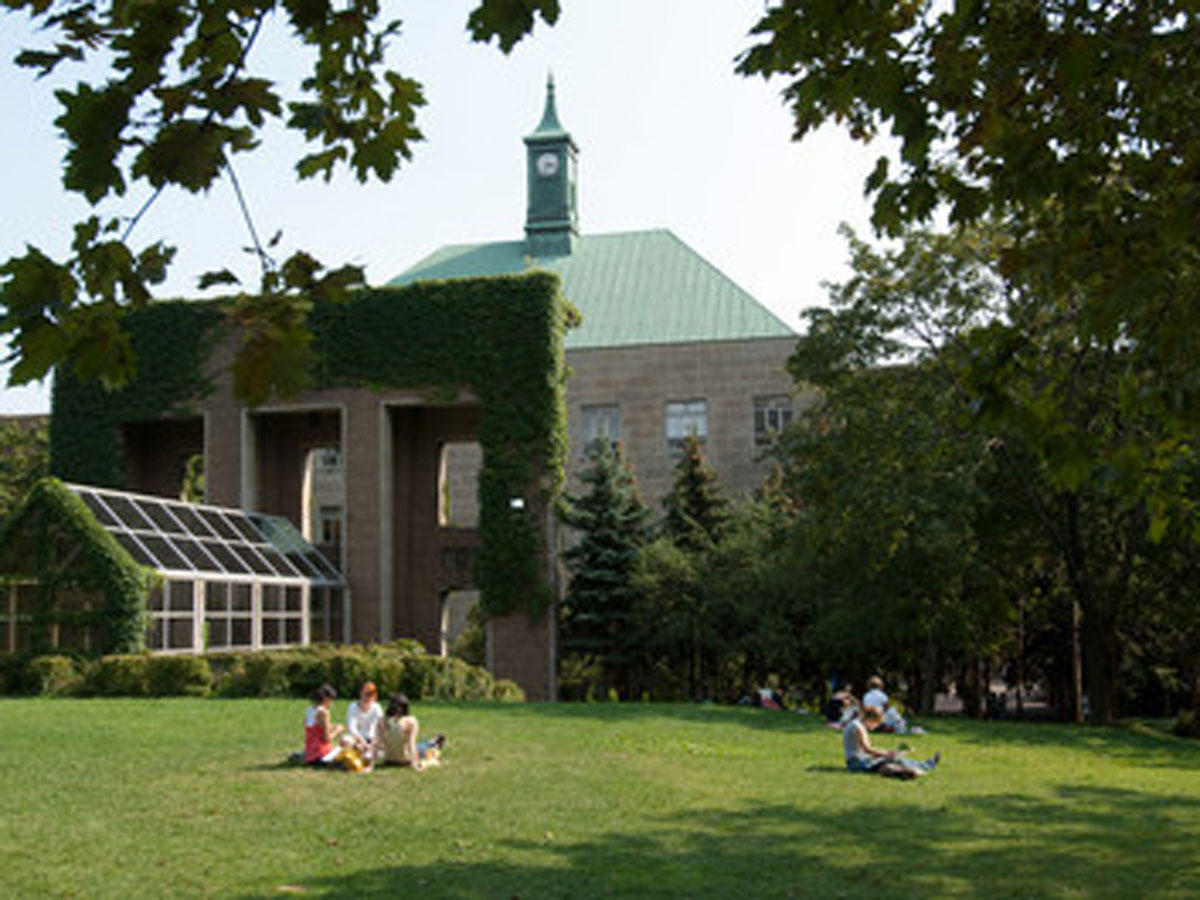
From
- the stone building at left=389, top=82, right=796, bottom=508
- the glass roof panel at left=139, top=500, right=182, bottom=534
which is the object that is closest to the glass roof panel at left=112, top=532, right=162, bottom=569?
the glass roof panel at left=139, top=500, right=182, bottom=534

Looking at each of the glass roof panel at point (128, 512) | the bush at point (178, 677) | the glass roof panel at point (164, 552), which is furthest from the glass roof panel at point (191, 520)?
the bush at point (178, 677)

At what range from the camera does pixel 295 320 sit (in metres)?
3.32

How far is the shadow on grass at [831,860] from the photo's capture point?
7336 mm

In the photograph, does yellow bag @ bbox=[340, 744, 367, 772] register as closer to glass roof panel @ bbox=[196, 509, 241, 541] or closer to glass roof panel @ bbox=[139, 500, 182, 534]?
glass roof panel @ bbox=[139, 500, 182, 534]

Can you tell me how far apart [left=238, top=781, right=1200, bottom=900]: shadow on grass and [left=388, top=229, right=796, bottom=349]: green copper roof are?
3469 cm

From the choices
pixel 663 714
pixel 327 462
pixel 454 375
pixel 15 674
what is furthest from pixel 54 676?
pixel 327 462

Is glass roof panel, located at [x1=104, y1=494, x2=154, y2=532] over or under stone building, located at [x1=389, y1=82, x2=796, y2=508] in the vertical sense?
under

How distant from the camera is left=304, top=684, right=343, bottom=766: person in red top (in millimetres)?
12336

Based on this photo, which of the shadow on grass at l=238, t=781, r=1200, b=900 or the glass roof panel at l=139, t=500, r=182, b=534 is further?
the glass roof panel at l=139, t=500, r=182, b=534

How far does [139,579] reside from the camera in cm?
2497

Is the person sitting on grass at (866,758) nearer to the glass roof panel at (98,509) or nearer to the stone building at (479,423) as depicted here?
the stone building at (479,423)

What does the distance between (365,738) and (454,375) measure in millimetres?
21890

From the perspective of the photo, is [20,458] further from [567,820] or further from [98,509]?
[567,820]

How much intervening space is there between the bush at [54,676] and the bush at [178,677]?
148 centimetres
